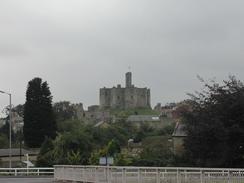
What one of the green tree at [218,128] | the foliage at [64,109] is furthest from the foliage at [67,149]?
the foliage at [64,109]

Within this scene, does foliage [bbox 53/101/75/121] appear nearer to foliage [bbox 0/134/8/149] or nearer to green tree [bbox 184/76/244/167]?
foliage [bbox 0/134/8/149]

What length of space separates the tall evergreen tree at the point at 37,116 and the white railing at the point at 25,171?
39524 millimetres

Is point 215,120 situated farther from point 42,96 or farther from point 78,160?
point 42,96

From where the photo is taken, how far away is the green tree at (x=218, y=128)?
37.5m

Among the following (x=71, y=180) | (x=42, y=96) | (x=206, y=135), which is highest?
(x=42, y=96)

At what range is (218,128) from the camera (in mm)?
37344

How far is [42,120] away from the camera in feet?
326

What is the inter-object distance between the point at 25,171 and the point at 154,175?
3421 cm

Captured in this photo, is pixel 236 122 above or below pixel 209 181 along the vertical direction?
above

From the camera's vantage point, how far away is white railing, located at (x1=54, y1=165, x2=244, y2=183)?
22.7m

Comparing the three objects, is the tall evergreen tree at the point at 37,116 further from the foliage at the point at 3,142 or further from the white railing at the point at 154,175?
the white railing at the point at 154,175

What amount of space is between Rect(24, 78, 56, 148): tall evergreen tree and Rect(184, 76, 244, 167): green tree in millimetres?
59984

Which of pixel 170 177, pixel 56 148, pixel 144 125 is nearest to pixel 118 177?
pixel 170 177

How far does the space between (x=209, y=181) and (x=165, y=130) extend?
131351 mm
